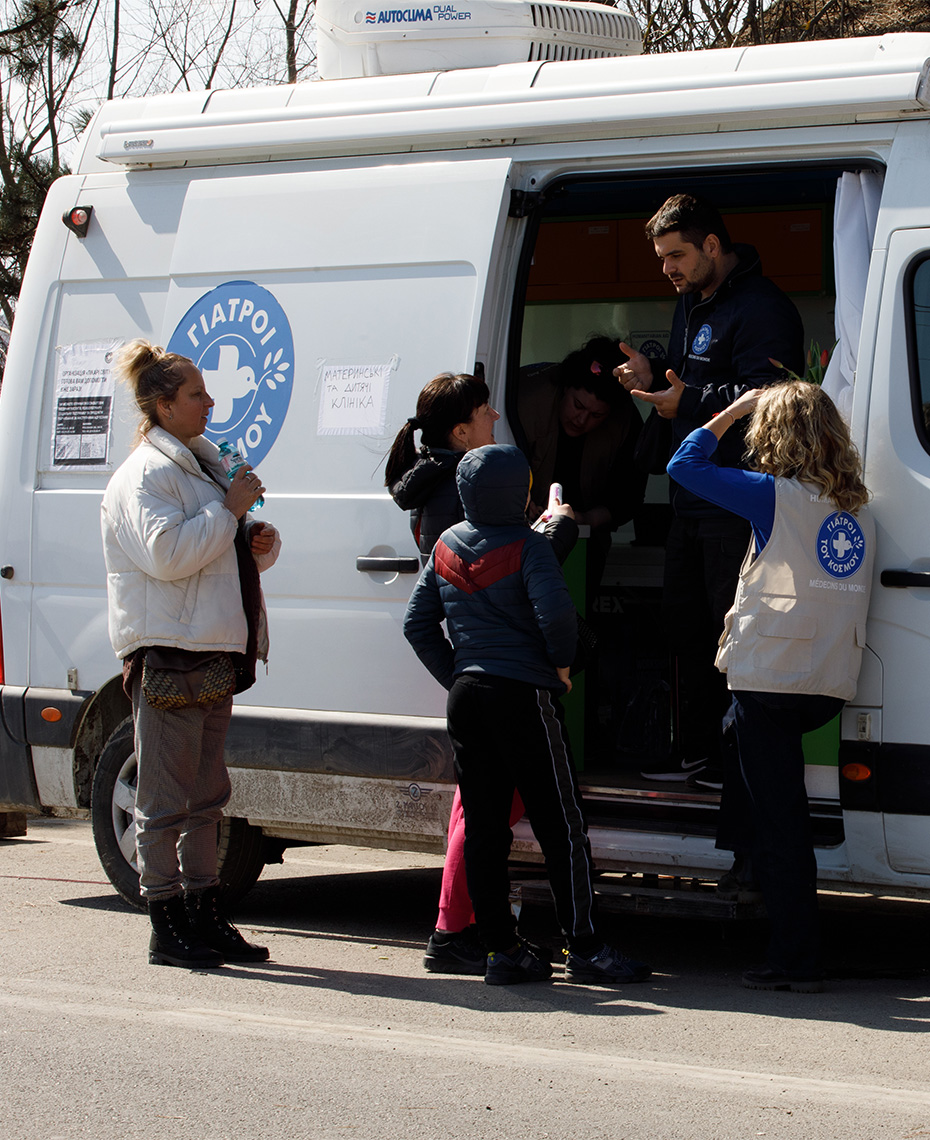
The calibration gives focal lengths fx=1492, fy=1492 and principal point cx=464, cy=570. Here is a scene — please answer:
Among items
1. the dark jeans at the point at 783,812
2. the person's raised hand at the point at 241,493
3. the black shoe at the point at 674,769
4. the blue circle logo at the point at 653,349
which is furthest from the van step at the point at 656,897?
the blue circle logo at the point at 653,349

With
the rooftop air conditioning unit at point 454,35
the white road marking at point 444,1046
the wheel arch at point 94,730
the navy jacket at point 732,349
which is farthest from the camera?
the wheel arch at point 94,730

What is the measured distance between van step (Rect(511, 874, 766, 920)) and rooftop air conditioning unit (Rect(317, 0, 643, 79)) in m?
2.88

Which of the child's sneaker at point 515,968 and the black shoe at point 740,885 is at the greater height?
the black shoe at point 740,885

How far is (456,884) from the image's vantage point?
4.67 metres

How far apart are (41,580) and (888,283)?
3.16 metres

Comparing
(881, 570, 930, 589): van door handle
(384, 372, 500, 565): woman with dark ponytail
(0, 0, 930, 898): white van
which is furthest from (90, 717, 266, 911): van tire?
(881, 570, 930, 589): van door handle

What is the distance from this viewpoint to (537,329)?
25.3 feet

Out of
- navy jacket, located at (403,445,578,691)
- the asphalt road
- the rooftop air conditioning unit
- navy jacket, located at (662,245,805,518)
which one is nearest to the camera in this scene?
the asphalt road

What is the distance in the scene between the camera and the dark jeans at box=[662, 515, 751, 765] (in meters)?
4.83

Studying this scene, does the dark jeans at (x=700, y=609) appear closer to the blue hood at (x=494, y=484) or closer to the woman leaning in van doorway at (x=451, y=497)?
the woman leaning in van doorway at (x=451, y=497)

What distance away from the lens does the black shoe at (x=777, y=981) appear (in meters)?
4.43

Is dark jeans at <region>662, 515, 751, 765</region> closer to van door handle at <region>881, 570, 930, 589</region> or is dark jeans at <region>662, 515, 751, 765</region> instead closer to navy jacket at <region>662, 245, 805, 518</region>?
navy jacket at <region>662, 245, 805, 518</region>

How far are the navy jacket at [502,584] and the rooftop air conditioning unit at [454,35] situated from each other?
1.78m

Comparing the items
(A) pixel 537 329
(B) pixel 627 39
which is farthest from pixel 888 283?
(A) pixel 537 329
